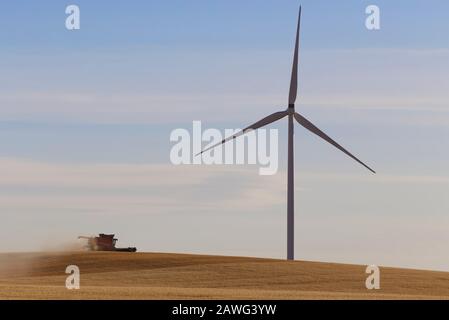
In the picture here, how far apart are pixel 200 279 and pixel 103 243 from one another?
1686 inches

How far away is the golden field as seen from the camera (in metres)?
53.8

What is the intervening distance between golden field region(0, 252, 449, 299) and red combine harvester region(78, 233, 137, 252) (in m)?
8.30

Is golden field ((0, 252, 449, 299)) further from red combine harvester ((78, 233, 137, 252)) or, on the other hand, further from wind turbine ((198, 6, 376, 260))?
red combine harvester ((78, 233, 137, 252))

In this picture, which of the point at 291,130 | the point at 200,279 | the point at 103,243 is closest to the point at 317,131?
the point at 291,130

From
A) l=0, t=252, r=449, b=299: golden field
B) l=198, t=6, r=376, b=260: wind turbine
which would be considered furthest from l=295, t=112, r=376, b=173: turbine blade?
l=0, t=252, r=449, b=299: golden field

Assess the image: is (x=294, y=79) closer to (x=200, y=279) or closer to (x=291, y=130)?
(x=291, y=130)

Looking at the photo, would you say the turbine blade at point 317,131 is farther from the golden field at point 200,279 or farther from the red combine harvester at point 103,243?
the red combine harvester at point 103,243

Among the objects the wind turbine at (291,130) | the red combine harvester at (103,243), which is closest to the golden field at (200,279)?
the wind turbine at (291,130)

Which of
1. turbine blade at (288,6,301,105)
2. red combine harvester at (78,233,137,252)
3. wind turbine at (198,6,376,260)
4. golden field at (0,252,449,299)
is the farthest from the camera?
red combine harvester at (78,233,137,252)

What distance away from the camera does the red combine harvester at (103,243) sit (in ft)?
385

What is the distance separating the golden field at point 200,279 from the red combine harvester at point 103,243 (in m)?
8.30
